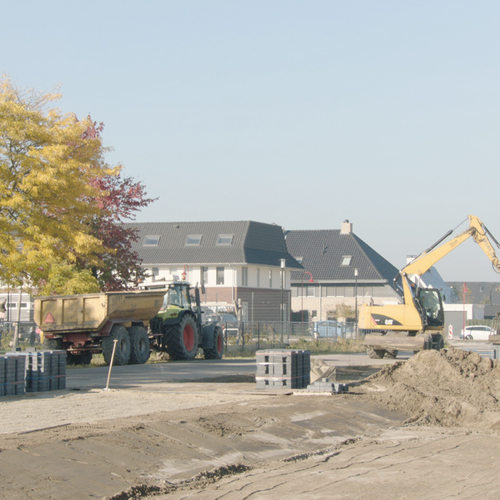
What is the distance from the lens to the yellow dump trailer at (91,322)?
2314 cm

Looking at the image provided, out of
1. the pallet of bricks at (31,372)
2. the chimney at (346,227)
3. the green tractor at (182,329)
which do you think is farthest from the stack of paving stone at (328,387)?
the chimney at (346,227)

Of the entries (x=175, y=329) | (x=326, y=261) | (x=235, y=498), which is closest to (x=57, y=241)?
(x=175, y=329)

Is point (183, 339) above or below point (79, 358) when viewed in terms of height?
above

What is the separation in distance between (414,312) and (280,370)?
1533 cm

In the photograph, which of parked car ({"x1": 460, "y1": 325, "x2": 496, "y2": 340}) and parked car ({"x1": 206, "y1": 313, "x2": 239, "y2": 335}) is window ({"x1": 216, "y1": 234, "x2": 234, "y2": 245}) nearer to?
parked car ({"x1": 206, "y1": 313, "x2": 239, "y2": 335})

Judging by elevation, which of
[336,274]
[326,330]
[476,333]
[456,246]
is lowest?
[476,333]

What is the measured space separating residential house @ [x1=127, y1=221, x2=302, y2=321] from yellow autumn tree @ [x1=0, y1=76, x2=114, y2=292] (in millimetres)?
38025

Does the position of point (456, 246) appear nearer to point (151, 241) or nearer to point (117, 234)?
point (117, 234)

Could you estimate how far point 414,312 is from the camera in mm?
30297

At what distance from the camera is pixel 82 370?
22.3 meters

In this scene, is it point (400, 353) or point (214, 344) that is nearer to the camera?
point (214, 344)

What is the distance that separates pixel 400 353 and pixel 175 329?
1568 centimetres

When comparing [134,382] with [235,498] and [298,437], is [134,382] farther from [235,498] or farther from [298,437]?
[235,498]

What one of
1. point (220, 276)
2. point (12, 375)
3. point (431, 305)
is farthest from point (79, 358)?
point (220, 276)
